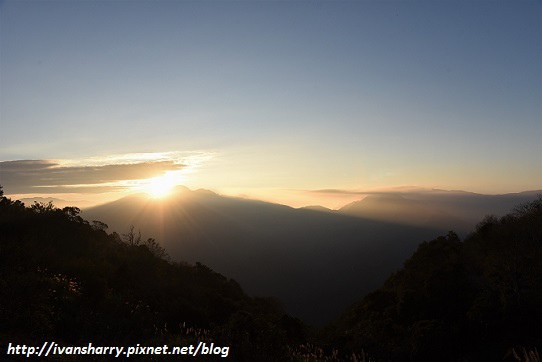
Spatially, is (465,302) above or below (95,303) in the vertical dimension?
below

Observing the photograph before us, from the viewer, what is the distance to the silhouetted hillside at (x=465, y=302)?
62.7ft

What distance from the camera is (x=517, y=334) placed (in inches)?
744

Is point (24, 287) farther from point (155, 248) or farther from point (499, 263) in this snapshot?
point (155, 248)

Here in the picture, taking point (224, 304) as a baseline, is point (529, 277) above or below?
above

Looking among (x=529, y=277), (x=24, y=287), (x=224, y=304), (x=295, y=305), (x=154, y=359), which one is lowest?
(x=295, y=305)

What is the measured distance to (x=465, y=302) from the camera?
83.4ft

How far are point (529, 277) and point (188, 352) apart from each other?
76.8 feet

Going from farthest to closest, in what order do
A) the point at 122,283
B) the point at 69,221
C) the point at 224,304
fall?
the point at 69,221 < the point at 224,304 < the point at 122,283

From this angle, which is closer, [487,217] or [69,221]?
[69,221]

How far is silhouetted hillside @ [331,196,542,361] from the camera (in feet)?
62.7

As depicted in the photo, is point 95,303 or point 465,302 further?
point 465,302

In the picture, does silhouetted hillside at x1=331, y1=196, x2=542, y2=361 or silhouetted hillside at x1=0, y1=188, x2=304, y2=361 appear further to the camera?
silhouetted hillside at x1=331, y1=196, x2=542, y2=361

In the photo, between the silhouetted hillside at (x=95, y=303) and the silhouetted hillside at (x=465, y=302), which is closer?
the silhouetted hillside at (x=95, y=303)

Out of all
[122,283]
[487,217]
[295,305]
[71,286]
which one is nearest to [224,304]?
[122,283]
